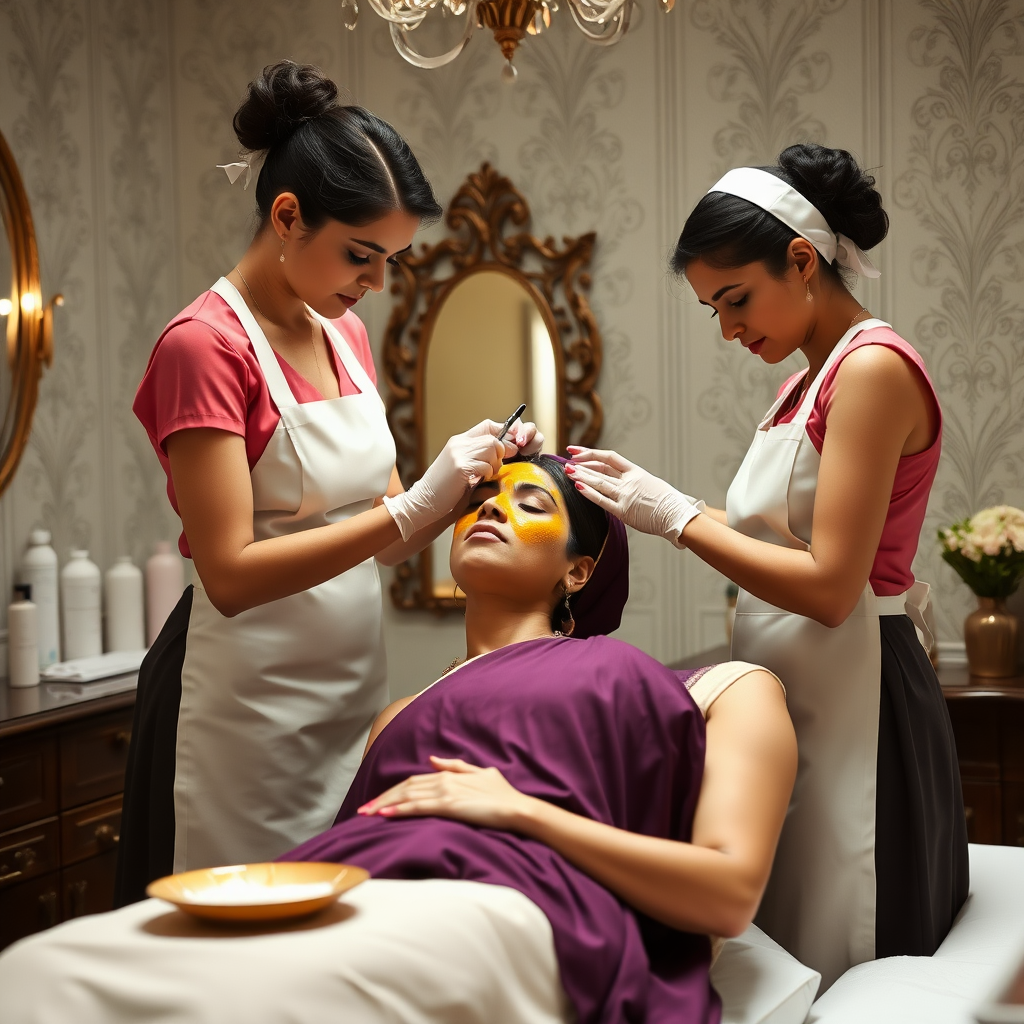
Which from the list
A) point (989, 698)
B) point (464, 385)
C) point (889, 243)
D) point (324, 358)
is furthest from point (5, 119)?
point (989, 698)

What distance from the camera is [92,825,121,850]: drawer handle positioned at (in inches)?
116

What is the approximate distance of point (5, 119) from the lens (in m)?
3.24

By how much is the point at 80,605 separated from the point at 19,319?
79 cm

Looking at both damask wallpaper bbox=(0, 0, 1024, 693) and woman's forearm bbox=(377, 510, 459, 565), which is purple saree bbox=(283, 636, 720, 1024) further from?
damask wallpaper bbox=(0, 0, 1024, 693)

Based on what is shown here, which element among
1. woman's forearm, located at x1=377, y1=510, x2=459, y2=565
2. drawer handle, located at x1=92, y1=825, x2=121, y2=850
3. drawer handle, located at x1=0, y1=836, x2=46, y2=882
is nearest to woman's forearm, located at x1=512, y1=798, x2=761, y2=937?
woman's forearm, located at x1=377, y1=510, x2=459, y2=565

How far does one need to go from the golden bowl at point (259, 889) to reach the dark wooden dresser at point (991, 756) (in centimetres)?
203

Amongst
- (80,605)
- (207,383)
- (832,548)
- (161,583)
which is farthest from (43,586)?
(832,548)

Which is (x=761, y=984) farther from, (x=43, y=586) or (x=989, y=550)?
(x=43, y=586)

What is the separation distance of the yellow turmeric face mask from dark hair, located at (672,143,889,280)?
417 mm

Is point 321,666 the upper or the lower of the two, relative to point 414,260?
lower

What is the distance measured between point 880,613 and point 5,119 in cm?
268

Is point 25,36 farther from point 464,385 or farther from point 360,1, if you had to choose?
point 464,385

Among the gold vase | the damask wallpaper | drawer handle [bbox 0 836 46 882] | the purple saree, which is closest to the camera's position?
the purple saree

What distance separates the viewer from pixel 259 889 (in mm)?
1271
